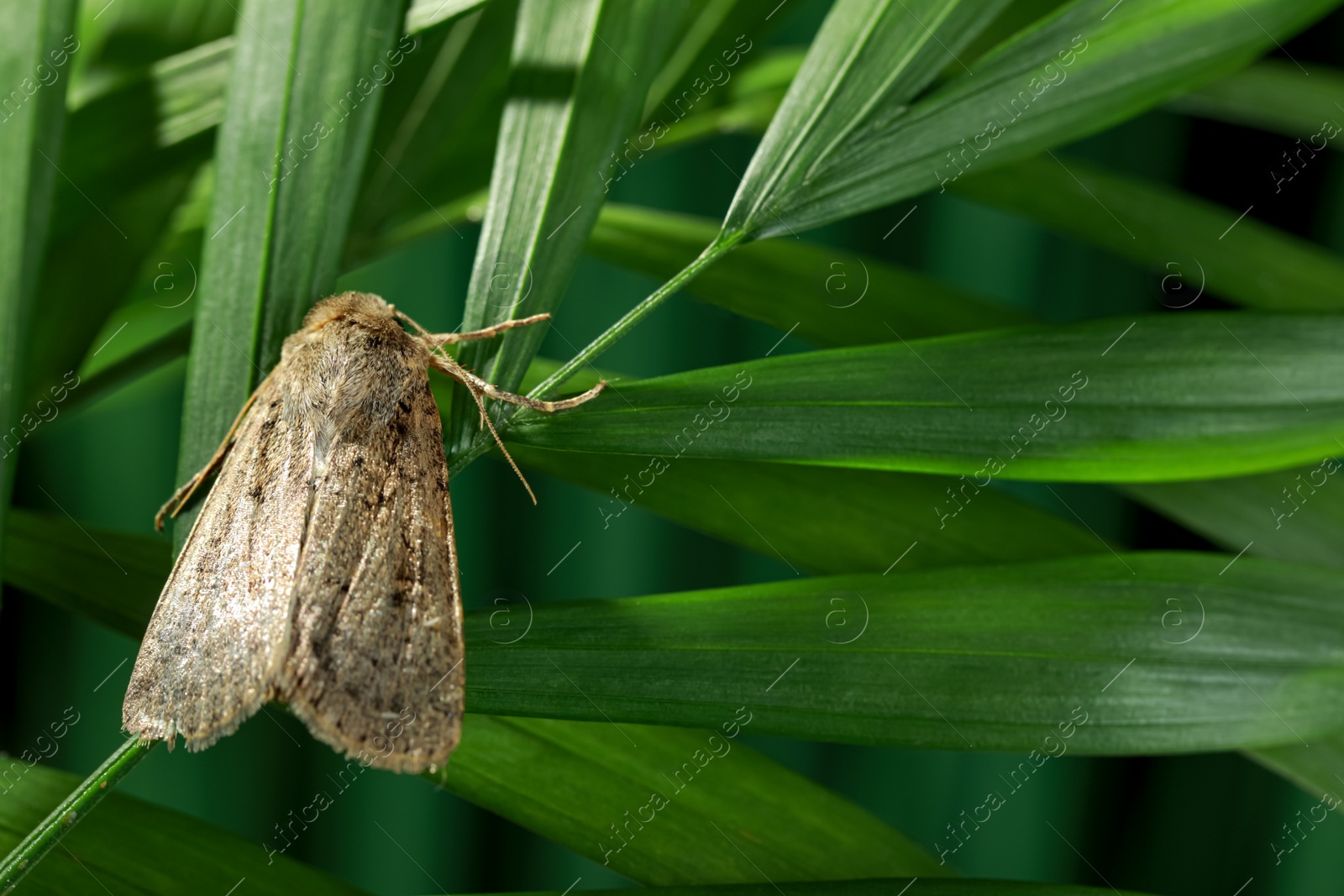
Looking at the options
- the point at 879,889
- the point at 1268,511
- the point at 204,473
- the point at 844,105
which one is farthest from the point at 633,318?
the point at 1268,511

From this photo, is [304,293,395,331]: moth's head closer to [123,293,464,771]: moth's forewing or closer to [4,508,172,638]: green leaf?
[123,293,464,771]: moth's forewing

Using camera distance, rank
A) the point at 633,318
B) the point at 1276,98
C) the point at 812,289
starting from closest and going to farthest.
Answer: the point at 633,318 < the point at 812,289 < the point at 1276,98

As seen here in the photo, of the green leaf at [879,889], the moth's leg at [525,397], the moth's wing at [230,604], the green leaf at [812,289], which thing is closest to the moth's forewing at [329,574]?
the moth's wing at [230,604]

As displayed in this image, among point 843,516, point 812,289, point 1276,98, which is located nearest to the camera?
point 843,516

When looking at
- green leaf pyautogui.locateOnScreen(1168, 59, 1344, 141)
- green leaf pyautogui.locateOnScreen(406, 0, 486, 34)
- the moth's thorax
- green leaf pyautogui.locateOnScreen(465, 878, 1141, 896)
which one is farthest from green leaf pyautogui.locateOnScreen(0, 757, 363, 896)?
green leaf pyautogui.locateOnScreen(1168, 59, 1344, 141)

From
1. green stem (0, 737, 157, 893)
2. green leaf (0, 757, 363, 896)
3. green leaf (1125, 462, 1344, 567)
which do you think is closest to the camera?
green stem (0, 737, 157, 893)

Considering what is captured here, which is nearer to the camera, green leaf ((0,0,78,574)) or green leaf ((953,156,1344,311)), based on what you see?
green leaf ((0,0,78,574))

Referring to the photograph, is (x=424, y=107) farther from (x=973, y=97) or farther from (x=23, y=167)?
(x=973, y=97)
